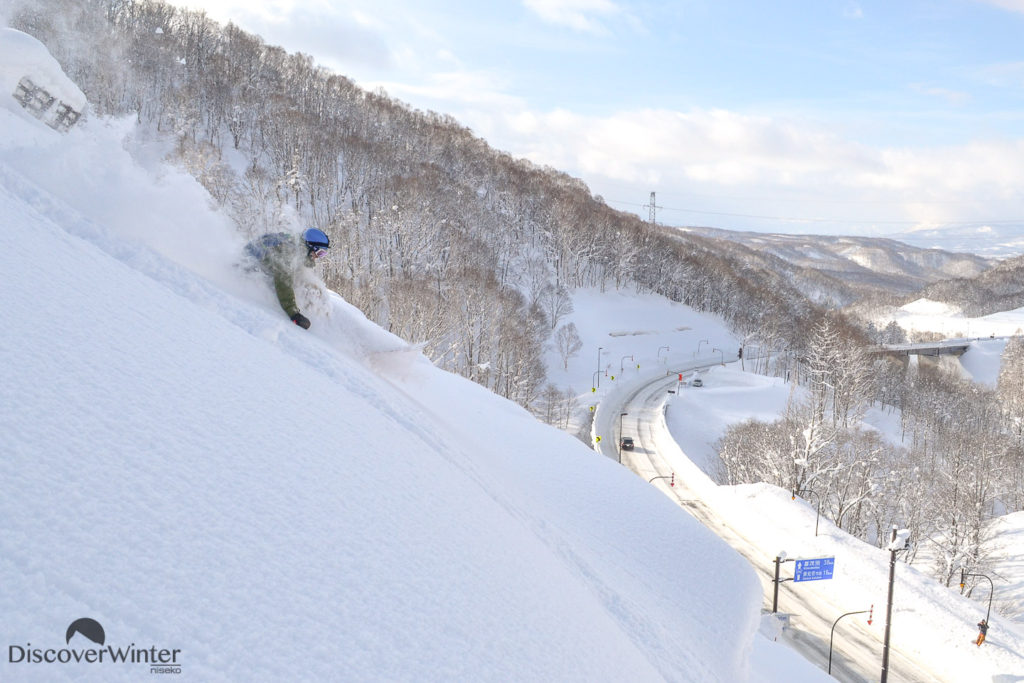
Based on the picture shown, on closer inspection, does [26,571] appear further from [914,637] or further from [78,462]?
[914,637]

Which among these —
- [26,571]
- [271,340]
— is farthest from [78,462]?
[271,340]

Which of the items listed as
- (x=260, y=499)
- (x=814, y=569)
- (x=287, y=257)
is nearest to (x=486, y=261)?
(x=814, y=569)

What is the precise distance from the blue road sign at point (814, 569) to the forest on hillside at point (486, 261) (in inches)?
586

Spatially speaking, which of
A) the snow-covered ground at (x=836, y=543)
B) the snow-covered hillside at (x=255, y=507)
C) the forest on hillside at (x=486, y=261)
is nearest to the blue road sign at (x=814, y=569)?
the snow-covered ground at (x=836, y=543)

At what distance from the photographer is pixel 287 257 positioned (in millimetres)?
8586

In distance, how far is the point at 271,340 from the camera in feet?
22.9

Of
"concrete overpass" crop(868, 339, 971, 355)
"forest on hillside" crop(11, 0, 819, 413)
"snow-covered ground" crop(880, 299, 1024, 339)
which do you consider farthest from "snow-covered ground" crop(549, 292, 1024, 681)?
"snow-covered ground" crop(880, 299, 1024, 339)

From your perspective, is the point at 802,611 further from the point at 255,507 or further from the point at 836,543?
the point at 255,507

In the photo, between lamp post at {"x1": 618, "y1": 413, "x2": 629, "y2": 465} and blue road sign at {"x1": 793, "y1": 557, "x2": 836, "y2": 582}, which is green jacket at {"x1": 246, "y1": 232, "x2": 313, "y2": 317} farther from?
lamp post at {"x1": 618, "y1": 413, "x2": 629, "y2": 465}

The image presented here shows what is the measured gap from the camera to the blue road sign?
2169cm

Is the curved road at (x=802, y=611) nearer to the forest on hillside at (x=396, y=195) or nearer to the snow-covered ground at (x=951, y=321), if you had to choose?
the forest on hillside at (x=396, y=195)

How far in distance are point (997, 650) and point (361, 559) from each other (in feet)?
91.8

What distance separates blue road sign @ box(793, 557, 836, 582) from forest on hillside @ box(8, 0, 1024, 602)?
14.9 m

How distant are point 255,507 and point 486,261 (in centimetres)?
6259
